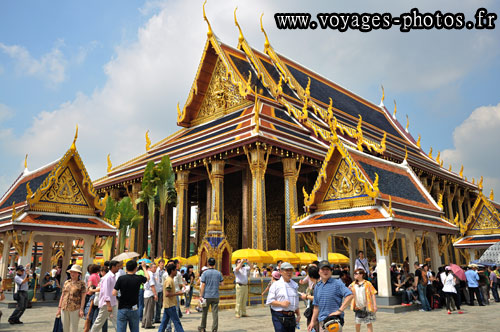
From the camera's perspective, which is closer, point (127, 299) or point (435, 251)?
point (127, 299)

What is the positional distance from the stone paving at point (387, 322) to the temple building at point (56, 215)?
252 cm

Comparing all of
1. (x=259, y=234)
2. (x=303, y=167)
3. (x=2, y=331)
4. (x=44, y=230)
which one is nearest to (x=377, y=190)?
(x=259, y=234)

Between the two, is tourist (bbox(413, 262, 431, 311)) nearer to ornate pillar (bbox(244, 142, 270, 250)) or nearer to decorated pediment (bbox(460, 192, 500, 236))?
ornate pillar (bbox(244, 142, 270, 250))

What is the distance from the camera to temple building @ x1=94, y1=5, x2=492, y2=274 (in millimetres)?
10406

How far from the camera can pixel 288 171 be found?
1750 cm

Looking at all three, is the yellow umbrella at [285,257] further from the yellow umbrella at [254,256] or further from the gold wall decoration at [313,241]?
the gold wall decoration at [313,241]

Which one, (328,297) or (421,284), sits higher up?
(328,297)

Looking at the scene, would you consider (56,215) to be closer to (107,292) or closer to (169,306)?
(107,292)

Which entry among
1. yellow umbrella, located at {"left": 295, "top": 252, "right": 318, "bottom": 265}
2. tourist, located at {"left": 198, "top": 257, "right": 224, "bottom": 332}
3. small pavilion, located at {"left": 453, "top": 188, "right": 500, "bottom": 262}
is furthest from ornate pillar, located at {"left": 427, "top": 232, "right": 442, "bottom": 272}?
tourist, located at {"left": 198, "top": 257, "right": 224, "bottom": 332}

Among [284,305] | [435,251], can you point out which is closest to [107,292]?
[284,305]

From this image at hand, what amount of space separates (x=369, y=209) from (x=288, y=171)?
309 inches

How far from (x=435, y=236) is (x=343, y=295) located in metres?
8.81

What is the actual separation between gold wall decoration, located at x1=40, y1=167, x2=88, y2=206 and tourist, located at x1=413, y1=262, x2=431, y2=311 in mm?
10225

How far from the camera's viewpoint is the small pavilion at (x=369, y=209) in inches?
380
